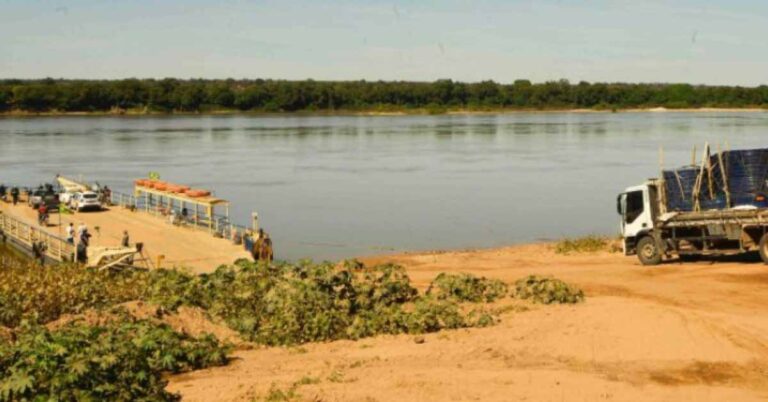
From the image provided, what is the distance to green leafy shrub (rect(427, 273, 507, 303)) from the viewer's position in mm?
22938

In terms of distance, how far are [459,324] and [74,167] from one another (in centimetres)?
7923

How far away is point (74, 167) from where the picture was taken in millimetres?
91500

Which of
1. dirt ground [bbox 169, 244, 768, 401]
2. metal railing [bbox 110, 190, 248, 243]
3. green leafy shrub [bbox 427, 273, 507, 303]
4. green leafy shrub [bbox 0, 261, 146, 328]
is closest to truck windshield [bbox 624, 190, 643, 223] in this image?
dirt ground [bbox 169, 244, 768, 401]

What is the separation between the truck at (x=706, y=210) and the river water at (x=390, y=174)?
50.5ft

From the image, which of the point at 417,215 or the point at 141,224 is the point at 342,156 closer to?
Result: the point at 417,215

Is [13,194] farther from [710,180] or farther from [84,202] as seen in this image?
[710,180]

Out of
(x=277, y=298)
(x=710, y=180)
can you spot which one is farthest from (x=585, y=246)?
(x=277, y=298)

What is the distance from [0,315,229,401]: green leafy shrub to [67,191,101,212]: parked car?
32.0 metres

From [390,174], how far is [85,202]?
118 ft

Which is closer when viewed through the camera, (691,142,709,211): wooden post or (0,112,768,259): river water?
(691,142,709,211): wooden post

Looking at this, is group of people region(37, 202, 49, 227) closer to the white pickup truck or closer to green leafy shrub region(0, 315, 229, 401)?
the white pickup truck

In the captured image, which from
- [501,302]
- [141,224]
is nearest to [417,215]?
[141,224]

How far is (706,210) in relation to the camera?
29.1 metres

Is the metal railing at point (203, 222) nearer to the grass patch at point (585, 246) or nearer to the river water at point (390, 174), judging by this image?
the river water at point (390, 174)
